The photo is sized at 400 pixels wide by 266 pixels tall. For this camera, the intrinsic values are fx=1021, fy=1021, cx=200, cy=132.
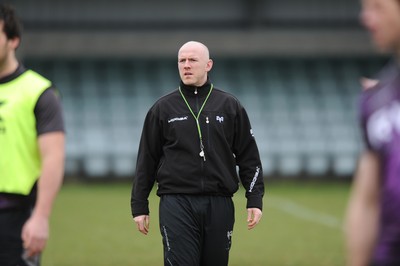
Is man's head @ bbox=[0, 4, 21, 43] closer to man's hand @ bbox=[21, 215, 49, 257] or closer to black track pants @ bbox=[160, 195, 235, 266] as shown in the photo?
man's hand @ bbox=[21, 215, 49, 257]

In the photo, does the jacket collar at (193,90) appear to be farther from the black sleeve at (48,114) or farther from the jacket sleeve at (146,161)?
the black sleeve at (48,114)

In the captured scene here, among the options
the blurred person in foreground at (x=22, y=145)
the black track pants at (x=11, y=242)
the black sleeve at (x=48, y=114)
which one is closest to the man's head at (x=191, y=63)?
the blurred person in foreground at (x=22, y=145)

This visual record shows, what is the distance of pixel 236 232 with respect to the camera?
60.0ft

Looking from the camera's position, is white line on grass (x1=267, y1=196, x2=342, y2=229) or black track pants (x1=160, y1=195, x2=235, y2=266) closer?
black track pants (x1=160, y1=195, x2=235, y2=266)

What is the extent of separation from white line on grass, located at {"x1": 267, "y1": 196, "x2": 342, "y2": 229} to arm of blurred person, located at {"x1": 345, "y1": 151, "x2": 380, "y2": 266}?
15009 mm

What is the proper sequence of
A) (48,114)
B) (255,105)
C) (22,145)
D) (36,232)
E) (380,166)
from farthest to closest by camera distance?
(255,105) < (22,145) < (48,114) < (36,232) < (380,166)

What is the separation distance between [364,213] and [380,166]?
0.20 metres

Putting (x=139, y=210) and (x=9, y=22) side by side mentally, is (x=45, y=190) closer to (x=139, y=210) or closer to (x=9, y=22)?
(x=9, y=22)

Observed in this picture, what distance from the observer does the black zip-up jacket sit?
7898mm

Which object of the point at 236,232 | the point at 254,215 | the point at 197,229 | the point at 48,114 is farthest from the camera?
the point at 236,232

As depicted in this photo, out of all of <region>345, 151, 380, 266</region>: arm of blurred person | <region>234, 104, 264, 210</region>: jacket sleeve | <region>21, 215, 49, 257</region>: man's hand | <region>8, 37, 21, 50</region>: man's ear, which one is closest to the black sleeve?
<region>8, 37, 21, 50</region>: man's ear

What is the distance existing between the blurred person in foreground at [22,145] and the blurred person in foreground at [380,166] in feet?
6.46

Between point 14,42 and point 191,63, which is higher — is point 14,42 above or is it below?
above

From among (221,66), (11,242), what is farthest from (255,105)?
(11,242)
